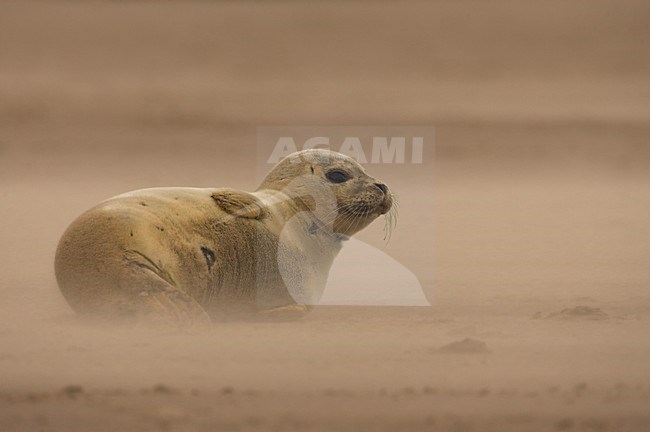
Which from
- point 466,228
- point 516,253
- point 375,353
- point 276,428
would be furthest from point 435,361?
point 466,228

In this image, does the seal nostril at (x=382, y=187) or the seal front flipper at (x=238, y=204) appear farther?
the seal nostril at (x=382, y=187)

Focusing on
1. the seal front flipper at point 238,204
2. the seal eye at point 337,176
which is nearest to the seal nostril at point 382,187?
the seal eye at point 337,176

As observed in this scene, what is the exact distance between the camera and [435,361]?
649cm

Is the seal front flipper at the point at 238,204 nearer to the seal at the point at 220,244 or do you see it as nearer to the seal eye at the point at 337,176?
the seal at the point at 220,244

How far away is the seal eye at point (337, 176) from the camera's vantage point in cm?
778

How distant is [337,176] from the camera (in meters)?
7.80

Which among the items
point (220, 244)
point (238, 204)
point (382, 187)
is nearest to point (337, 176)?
point (382, 187)

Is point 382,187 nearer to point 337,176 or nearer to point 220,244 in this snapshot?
point 337,176

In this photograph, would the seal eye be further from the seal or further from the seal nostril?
the seal nostril

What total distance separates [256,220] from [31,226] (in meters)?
4.59

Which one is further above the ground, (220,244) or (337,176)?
(337,176)

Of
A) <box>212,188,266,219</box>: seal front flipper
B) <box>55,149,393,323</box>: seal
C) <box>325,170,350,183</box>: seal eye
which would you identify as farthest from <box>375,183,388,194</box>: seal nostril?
<box>212,188,266,219</box>: seal front flipper

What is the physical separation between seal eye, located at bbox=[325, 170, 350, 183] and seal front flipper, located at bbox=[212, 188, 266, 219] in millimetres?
530

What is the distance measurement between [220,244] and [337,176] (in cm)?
102
